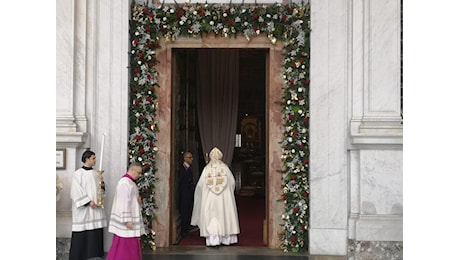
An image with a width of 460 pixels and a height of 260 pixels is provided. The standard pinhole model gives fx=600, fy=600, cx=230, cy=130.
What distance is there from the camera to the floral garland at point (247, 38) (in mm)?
10180

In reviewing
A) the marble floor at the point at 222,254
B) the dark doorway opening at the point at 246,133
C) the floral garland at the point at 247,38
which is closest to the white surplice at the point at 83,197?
the marble floor at the point at 222,254

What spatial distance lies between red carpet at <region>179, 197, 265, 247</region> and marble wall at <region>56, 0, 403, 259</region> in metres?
0.89

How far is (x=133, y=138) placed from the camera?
33.7 feet

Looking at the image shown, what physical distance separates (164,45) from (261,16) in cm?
180

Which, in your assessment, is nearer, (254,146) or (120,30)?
(120,30)

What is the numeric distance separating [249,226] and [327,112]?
4592 millimetres

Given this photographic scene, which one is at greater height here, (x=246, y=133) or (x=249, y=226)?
(x=246, y=133)

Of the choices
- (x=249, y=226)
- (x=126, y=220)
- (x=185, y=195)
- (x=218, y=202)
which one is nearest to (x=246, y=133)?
(x=249, y=226)

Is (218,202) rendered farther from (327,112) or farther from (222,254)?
(327,112)

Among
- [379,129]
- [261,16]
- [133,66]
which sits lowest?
[379,129]

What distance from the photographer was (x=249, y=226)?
13.7 metres

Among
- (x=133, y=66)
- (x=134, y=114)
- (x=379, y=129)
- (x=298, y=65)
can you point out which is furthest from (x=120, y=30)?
(x=379, y=129)

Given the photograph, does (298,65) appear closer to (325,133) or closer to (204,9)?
(325,133)
